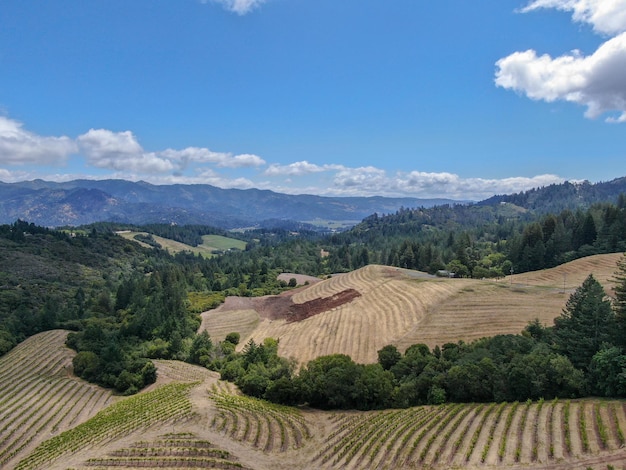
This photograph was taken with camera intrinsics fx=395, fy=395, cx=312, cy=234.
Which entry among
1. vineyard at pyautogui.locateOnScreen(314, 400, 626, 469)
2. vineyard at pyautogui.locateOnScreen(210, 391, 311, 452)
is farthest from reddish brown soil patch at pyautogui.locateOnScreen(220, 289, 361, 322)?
vineyard at pyautogui.locateOnScreen(314, 400, 626, 469)

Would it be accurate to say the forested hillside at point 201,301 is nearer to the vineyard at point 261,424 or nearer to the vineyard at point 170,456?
the vineyard at point 261,424

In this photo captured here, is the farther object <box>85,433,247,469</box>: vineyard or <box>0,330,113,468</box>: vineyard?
<box>0,330,113,468</box>: vineyard

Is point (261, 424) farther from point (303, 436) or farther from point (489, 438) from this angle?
point (489, 438)

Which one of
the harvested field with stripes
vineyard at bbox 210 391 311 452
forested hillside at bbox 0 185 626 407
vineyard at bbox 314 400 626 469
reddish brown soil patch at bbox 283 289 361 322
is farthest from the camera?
reddish brown soil patch at bbox 283 289 361 322

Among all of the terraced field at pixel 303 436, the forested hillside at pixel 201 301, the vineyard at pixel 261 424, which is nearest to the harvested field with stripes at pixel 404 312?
the forested hillside at pixel 201 301

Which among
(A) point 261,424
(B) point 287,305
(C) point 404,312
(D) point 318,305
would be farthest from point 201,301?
(A) point 261,424

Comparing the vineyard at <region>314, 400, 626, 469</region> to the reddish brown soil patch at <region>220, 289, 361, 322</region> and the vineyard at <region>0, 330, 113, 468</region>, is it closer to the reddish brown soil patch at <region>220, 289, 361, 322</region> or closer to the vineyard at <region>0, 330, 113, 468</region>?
the vineyard at <region>0, 330, 113, 468</region>
